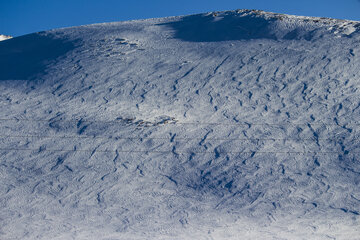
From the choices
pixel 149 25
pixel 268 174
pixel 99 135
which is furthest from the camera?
pixel 149 25

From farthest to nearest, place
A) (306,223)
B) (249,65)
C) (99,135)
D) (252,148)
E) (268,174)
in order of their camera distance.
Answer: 1. (249,65)
2. (99,135)
3. (252,148)
4. (268,174)
5. (306,223)

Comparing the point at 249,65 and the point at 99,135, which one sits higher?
the point at 249,65

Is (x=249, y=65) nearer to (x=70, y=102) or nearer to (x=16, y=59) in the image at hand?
(x=70, y=102)

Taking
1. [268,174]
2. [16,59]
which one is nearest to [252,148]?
[268,174]

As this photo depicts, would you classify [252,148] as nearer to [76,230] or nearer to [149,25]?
[76,230]

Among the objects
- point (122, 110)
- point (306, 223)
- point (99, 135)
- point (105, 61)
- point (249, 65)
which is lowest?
point (306, 223)

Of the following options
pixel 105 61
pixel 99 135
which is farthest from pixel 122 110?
pixel 105 61

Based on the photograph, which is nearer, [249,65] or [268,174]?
[268,174]
